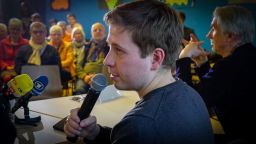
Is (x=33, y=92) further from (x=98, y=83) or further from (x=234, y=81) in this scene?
(x=234, y=81)

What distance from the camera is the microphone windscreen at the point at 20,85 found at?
1.53 meters

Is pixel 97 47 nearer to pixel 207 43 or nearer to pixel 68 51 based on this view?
pixel 68 51

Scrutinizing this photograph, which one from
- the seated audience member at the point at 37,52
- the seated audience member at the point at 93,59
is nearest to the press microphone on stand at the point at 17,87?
the seated audience member at the point at 37,52

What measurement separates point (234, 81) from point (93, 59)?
2.93 meters

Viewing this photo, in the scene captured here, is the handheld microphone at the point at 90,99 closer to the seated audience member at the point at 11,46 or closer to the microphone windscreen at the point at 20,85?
the microphone windscreen at the point at 20,85

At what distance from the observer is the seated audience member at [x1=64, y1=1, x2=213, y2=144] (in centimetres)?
85

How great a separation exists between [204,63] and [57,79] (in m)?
1.64

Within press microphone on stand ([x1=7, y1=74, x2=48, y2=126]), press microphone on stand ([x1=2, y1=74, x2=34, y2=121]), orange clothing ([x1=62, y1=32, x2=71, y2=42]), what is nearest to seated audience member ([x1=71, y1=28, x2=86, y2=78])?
orange clothing ([x1=62, y1=32, x2=71, y2=42])

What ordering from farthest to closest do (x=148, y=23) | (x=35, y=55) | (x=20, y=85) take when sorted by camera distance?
(x=35, y=55), (x=20, y=85), (x=148, y=23)

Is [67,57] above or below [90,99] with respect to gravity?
below

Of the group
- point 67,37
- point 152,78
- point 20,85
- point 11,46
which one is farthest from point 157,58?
point 67,37

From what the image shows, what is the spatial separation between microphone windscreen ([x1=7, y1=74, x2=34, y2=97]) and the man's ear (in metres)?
0.81

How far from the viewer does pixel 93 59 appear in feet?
14.7

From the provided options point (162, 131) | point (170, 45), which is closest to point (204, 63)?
point (170, 45)
